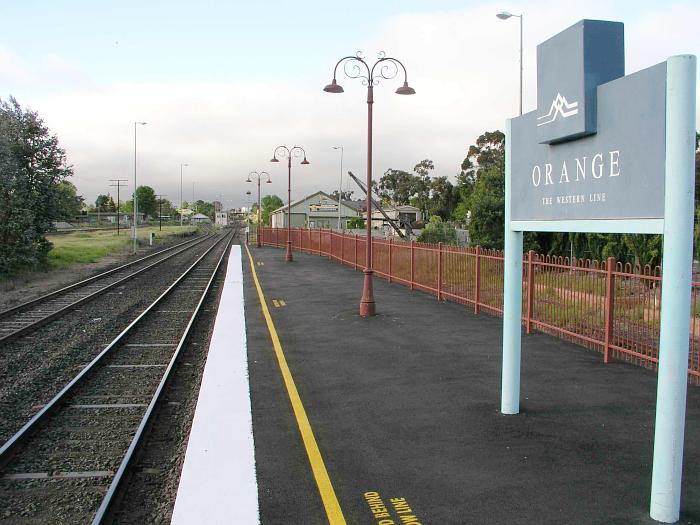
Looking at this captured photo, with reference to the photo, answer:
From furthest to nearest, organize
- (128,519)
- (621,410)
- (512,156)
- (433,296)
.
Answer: (433,296) < (621,410) < (512,156) < (128,519)

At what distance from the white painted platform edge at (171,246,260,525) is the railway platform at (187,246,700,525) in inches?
4.1

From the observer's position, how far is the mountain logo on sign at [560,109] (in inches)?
194

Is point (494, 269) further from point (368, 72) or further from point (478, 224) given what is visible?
point (478, 224)

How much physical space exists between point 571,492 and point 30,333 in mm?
11538

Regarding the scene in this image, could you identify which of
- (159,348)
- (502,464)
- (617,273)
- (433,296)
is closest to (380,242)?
(433,296)

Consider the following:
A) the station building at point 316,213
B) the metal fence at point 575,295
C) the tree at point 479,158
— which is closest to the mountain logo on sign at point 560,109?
the metal fence at point 575,295

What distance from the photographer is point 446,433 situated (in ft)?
19.7

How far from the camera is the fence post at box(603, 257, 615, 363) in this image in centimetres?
877

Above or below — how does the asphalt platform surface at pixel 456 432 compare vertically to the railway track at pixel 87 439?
above

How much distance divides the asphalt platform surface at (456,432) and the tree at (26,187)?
1883cm

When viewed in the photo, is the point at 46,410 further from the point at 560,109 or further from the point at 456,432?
the point at 560,109

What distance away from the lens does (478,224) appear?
27812 mm

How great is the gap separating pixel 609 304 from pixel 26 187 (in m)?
25.6

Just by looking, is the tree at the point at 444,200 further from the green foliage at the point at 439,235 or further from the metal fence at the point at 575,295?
the metal fence at the point at 575,295
